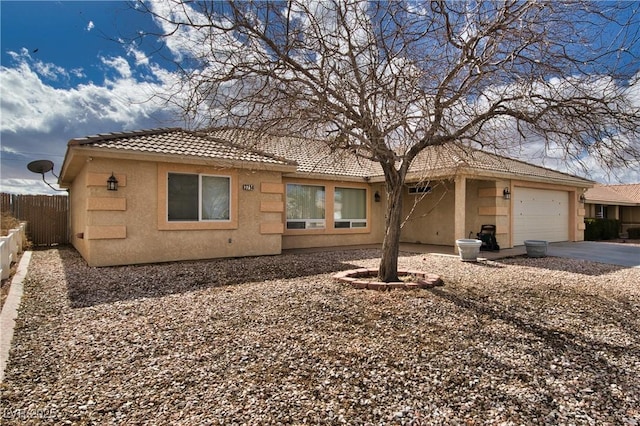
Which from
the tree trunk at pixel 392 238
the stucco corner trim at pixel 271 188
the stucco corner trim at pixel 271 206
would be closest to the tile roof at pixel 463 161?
the tree trunk at pixel 392 238

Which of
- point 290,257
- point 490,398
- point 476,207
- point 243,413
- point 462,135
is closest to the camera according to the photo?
point 243,413

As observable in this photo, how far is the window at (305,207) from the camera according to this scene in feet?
44.7

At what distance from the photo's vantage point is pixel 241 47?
19.9 feet

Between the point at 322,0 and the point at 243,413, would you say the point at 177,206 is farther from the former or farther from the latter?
the point at 243,413

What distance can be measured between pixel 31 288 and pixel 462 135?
8533 mm

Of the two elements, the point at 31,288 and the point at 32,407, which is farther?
the point at 31,288

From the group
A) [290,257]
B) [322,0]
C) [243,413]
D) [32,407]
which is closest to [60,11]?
[322,0]

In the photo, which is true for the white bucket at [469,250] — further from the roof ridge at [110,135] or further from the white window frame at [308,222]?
the roof ridge at [110,135]

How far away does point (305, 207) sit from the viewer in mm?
13945

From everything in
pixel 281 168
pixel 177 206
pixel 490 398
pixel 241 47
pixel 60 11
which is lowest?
pixel 490 398

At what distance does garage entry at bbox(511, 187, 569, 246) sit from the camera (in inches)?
594

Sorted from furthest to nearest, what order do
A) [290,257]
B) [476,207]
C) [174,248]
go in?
[476,207] < [290,257] < [174,248]

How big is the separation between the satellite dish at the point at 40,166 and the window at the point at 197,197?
24.3 ft

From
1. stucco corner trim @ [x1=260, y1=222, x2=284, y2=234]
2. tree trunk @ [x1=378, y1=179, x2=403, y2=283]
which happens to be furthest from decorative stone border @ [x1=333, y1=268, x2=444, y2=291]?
stucco corner trim @ [x1=260, y1=222, x2=284, y2=234]
